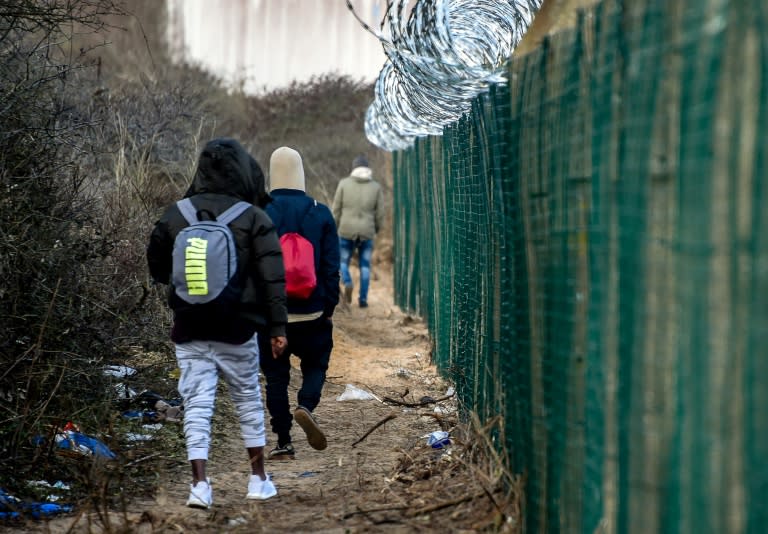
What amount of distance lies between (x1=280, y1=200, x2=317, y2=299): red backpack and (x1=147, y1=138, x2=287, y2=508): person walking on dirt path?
848 mm

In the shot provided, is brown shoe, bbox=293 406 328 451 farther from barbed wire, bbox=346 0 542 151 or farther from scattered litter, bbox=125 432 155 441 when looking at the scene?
barbed wire, bbox=346 0 542 151

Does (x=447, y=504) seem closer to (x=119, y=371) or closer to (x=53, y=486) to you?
(x=53, y=486)

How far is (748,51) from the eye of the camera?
2246mm

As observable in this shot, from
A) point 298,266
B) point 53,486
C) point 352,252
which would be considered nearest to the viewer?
point 53,486

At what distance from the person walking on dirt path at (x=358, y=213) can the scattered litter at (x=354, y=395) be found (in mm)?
4633

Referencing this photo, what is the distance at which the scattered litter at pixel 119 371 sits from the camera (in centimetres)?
600

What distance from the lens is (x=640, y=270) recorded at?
2676mm

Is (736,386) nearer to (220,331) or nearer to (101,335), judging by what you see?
(220,331)

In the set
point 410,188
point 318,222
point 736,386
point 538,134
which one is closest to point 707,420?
→ point 736,386

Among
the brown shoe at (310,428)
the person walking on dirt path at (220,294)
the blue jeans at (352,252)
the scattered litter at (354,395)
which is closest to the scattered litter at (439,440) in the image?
the brown shoe at (310,428)

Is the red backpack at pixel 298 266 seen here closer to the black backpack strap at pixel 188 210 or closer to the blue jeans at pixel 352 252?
the black backpack strap at pixel 188 210

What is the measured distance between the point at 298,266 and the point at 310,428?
3.03 ft

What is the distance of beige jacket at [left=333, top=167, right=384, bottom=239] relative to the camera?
12.6m

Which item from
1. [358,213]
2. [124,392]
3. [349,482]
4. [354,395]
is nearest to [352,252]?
[358,213]
